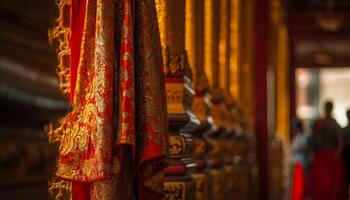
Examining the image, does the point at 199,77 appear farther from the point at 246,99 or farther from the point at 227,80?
the point at 246,99

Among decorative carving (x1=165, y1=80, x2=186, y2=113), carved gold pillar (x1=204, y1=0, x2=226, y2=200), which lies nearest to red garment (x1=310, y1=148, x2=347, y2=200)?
carved gold pillar (x1=204, y1=0, x2=226, y2=200)

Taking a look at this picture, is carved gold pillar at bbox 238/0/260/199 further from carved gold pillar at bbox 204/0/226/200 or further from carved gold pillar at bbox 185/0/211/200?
carved gold pillar at bbox 185/0/211/200

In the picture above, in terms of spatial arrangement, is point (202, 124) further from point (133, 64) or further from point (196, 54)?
point (133, 64)

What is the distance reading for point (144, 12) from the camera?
3.09 meters

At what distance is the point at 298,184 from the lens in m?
12.2

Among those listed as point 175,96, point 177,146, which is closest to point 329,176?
point 175,96

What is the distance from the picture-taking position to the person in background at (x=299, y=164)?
39.5ft

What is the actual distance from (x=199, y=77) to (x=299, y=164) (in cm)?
706

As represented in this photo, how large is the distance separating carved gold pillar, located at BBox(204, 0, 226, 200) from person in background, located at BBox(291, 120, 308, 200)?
4.82 meters

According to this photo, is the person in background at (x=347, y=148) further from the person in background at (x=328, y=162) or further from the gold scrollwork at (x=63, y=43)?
the gold scrollwork at (x=63, y=43)

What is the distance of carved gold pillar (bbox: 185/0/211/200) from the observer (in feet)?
17.4

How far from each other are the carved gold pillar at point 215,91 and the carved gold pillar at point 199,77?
1.38 feet

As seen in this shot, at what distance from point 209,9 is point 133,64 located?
4001 millimetres

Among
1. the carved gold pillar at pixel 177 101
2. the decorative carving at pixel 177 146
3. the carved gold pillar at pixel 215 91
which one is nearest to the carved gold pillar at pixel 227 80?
the carved gold pillar at pixel 215 91
